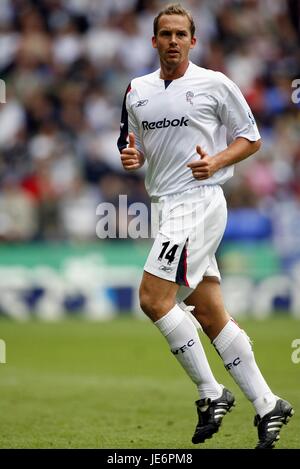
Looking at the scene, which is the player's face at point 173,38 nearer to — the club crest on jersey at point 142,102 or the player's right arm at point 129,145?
the club crest on jersey at point 142,102

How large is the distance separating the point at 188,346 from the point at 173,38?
1.87 metres

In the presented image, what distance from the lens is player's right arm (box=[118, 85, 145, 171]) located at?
6355 millimetres

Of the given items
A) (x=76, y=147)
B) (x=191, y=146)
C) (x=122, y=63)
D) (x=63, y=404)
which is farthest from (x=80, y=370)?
(x=122, y=63)

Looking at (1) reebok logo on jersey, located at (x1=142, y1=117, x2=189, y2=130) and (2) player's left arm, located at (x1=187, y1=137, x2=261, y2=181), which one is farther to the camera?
(1) reebok logo on jersey, located at (x1=142, y1=117, x2=189, y2=130)

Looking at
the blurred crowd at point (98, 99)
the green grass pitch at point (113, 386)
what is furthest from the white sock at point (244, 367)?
the blurred crowd at point (98, 99)

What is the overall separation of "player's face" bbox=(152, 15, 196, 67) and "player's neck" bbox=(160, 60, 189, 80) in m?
0.06

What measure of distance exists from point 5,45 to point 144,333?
756cm

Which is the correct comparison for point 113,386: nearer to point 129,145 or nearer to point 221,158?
point 129,145

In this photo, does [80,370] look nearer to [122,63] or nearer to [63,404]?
[63,404]

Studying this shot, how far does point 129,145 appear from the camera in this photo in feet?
21.0
